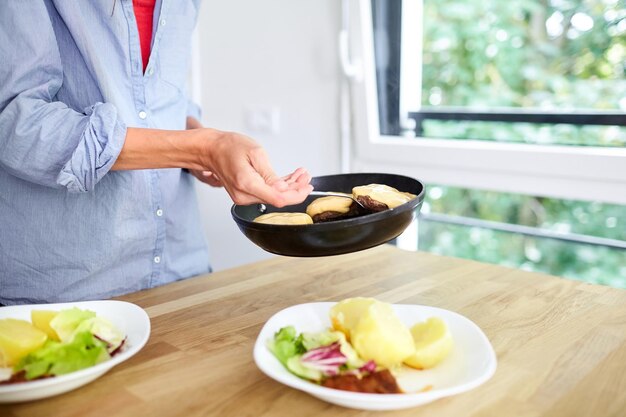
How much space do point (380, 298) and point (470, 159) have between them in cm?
101

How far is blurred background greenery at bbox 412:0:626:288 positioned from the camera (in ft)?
5.96

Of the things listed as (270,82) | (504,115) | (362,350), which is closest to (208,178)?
(362,350)

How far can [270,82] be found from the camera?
8.29 ft

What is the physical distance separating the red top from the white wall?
3.77ft

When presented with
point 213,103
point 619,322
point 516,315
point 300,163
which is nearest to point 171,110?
point 516,315

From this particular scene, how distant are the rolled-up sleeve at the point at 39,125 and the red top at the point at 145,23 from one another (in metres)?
0.24

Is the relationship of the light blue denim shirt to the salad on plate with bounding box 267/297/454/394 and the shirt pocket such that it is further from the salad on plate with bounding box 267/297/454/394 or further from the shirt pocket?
the salad on plate with bounding box 267/297/454/394

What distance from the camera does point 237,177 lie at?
969mm

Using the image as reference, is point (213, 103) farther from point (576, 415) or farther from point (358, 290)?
point (576, 415)

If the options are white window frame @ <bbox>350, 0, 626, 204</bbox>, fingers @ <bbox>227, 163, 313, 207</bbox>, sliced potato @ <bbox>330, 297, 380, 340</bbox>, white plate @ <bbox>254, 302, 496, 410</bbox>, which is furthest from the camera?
white window frame @ <bbox>350, 0, 626, 204</bbox>

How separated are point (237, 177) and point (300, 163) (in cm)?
153

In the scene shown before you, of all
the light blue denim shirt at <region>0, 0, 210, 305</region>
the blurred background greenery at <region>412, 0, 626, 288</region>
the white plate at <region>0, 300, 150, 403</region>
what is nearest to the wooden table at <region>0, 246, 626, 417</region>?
the white plate at <region>0, 300, 150, 403</region>

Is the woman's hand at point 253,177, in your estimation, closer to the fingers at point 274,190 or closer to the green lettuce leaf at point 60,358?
the fingers at point 274,190

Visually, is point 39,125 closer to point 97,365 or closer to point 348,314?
point 97,365
